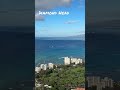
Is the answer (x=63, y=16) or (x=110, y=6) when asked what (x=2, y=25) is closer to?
(x=63, y=16)

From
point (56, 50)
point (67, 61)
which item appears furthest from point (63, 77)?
point (56, 50)

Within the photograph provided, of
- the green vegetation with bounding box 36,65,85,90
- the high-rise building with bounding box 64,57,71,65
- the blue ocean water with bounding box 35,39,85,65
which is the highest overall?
the blue ocean water with bounding box 35,39,85,65

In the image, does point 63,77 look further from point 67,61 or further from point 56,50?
point 56,50

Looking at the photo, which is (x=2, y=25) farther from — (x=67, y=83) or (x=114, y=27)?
(x=114, y=27)

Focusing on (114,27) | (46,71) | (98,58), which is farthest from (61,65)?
(114,27)

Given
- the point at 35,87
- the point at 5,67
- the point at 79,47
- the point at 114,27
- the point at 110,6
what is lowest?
the point at 35,87

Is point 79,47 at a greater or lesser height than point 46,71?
greater
